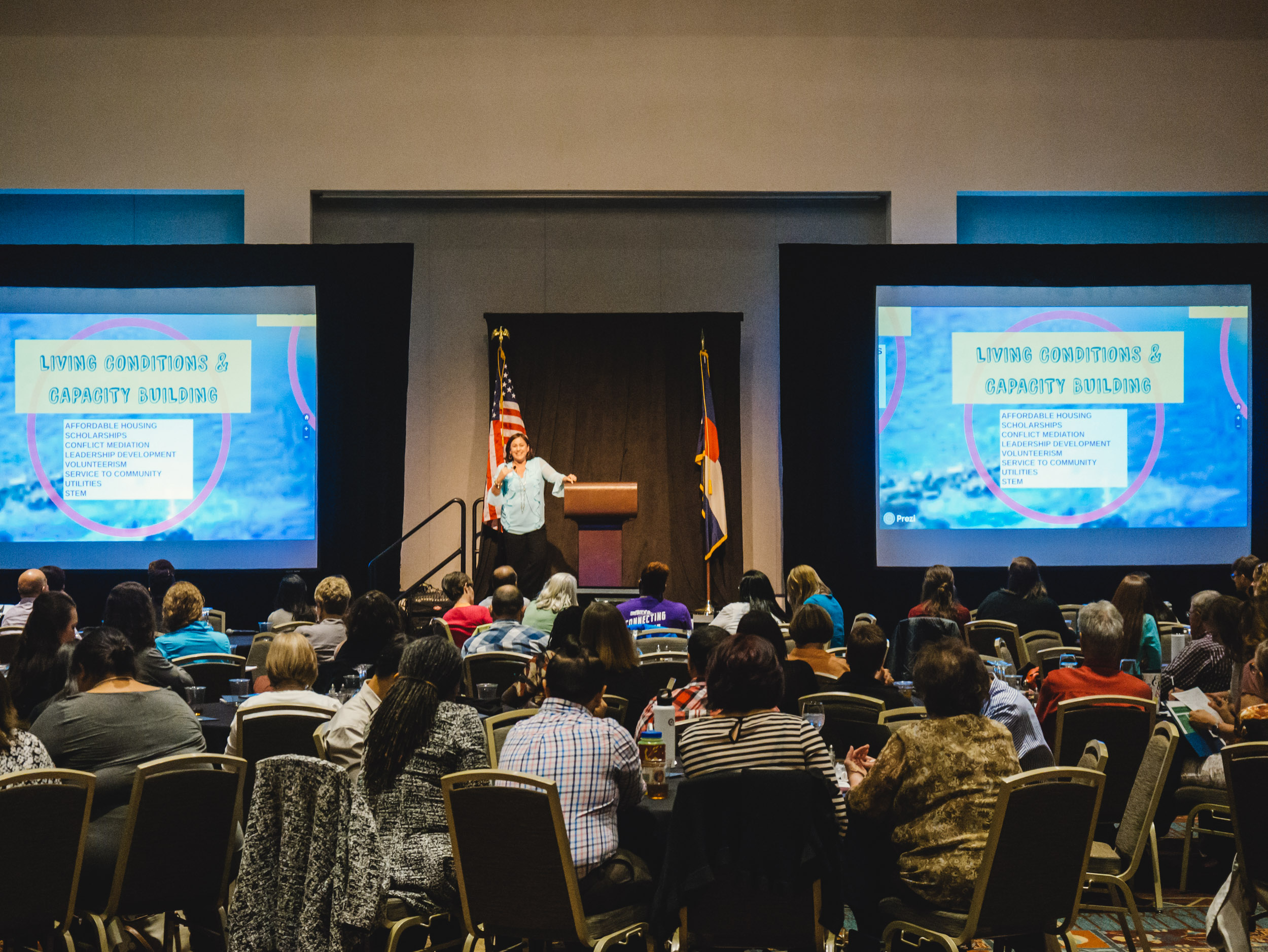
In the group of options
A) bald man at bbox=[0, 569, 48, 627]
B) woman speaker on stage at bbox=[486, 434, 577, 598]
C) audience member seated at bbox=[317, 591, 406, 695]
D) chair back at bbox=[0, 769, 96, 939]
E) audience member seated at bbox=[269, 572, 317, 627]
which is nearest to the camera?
chair back at bbox=[0, 769, 96, 939]

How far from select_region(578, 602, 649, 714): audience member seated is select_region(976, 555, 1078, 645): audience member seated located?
3014 millimetres

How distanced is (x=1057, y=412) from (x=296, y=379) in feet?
24.2

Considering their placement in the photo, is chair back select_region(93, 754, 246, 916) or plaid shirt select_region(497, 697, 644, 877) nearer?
plaid shirt select_region(497, 697, 644, 877)

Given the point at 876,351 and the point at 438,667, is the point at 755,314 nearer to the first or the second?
the point at 876,351

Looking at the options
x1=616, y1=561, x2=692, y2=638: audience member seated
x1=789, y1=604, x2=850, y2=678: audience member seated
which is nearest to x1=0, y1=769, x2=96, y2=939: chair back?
x1=789, y1=604, x2=850, y2=678: audience member seated

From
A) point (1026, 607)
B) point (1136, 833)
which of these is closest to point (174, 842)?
point (1136, 833)

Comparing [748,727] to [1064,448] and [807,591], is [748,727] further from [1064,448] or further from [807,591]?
[1064,448]

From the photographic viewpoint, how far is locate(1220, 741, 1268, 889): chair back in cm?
303

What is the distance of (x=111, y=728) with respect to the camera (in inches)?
131

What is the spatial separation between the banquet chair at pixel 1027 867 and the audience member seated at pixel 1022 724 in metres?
0.74

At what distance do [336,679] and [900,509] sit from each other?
7.23m

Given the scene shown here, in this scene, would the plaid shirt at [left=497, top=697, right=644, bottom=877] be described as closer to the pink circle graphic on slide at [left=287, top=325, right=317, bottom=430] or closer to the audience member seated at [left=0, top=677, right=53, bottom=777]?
the audience member seated at [left=0, top=677, right=53, bottom=777]

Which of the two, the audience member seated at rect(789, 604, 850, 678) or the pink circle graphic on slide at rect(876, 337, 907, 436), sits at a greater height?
the pink circle graphic on slide at rect(876, 337, 907, 436)

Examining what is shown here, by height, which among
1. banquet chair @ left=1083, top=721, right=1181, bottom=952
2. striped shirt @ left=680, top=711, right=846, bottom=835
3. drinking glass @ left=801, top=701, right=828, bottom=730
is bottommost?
banquet chair @ left=1083, top=721, right=1181, bottom=952
